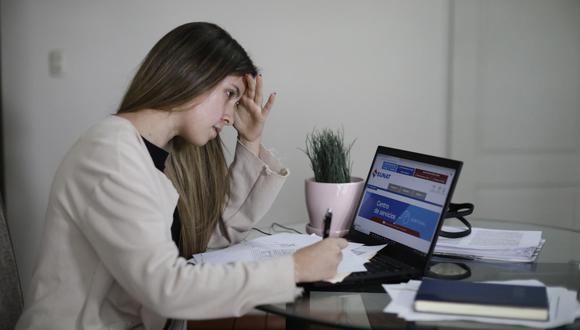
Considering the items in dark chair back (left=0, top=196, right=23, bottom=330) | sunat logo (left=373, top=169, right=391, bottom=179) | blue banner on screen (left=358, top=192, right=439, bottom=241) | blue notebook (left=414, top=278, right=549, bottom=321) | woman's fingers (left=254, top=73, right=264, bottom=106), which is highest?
woman's fingers (left=254, top=73, right=264, bottom=106)

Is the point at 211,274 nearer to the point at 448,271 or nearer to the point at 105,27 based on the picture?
the point at 448,271

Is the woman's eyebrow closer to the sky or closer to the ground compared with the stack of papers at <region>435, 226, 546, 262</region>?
closer to the sky

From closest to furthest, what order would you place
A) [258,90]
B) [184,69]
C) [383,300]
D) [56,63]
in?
1. [383,300]
2. [184,69]
3. [258,90]
4. [56,63]

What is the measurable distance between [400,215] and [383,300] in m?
0.29

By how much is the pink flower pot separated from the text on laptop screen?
0.07 metres

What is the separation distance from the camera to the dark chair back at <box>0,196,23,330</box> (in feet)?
4.31

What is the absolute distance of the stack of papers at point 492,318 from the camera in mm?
955

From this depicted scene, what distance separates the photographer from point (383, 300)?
1112 mm

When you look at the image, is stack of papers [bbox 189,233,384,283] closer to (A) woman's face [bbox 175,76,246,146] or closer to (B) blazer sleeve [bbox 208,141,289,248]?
(B) blazer sleeve [bbox 208,141,289,248]

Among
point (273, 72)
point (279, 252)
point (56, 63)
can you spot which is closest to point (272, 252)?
point (279, 252)

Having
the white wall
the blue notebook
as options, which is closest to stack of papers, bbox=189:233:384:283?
the blue notebook

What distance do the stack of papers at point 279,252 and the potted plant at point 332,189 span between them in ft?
0.33

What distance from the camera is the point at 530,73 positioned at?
2.44 meters

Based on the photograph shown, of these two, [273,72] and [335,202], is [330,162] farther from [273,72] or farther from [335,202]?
[273,72]
